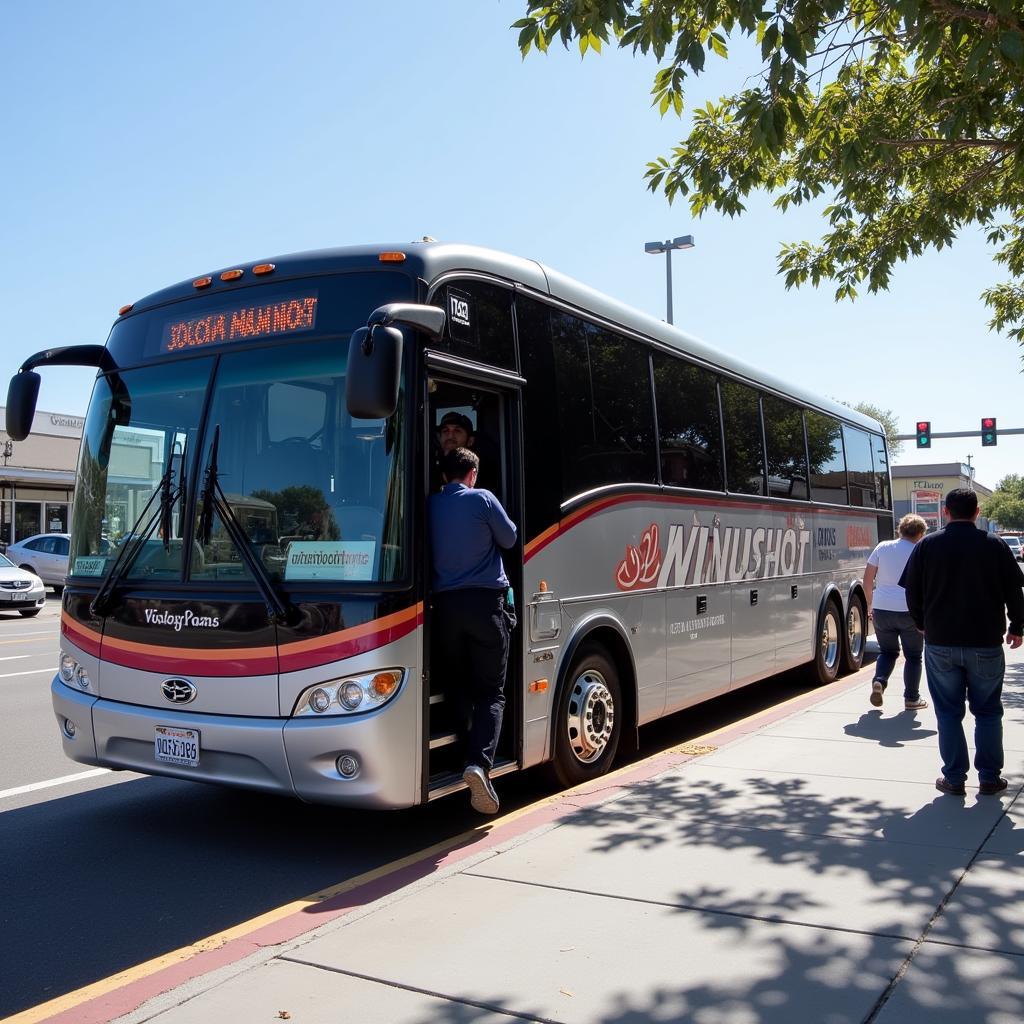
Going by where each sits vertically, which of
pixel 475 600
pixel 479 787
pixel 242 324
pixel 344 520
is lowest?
pixel 479 787

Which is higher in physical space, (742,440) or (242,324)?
(242,324)

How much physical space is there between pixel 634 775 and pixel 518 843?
1.84 metres

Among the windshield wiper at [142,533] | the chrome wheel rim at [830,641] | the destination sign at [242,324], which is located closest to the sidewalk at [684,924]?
the windshield wiper at [142,533]

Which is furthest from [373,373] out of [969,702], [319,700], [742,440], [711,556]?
[742,440]

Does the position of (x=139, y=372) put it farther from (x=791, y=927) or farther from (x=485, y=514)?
(x=791, y=927)

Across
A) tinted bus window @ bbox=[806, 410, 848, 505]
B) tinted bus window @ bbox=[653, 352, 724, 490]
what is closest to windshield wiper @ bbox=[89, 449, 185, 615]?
tinted bus window @ bbox=[653, 352, 724, 490]

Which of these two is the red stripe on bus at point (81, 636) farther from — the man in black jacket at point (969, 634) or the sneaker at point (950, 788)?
the sneaker at point (950, 788)

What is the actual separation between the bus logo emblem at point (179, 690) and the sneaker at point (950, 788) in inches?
186

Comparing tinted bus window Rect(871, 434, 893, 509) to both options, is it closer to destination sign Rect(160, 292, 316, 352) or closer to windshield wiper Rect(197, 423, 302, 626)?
destination sign Rect(160, 292, 316, 352)

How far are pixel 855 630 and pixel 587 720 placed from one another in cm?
786

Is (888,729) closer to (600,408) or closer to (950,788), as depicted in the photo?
(950,788)

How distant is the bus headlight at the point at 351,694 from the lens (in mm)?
5199

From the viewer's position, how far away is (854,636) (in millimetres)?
13695

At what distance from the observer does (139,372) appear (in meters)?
6.32
